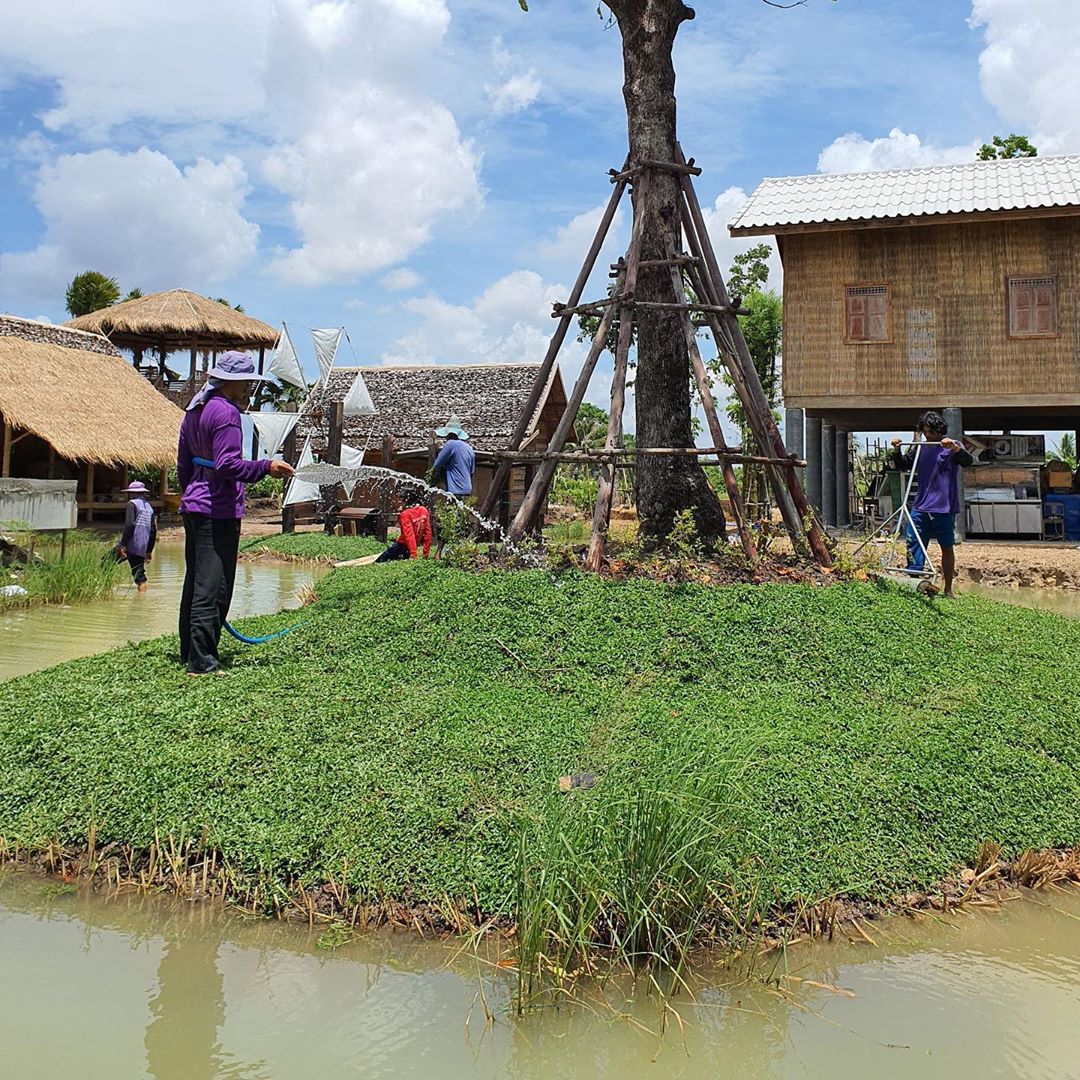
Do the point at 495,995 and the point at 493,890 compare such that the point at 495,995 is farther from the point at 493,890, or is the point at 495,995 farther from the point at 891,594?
the point at 891,594

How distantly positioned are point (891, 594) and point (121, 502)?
1983 centimetres

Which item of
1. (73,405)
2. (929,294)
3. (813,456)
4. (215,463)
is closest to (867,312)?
(929,294)

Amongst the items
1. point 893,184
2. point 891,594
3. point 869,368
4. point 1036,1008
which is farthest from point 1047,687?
point 893,184

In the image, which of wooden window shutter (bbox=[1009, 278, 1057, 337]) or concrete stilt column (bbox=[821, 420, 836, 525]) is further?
concrete stilt column (bbox=[821, 420, 836, 525])

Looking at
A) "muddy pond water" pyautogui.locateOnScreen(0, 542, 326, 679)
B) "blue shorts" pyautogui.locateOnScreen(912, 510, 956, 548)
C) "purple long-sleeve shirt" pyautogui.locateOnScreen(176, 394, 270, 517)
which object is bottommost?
"muddy pond water" pyautogui.locateOnScreen(0, 542, 326, 679)

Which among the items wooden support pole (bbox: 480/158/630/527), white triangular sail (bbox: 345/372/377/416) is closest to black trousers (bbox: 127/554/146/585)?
wooden support pole (bbox: 480/158/630/527)

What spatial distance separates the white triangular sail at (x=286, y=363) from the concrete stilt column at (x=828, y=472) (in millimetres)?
11049

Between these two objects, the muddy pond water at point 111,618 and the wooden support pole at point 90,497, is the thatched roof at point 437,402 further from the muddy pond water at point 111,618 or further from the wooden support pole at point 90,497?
the muddy pond water at point 111,618

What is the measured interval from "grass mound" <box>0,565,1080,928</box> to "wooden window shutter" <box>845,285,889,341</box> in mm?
9568

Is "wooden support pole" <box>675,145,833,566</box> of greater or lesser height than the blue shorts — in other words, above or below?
above

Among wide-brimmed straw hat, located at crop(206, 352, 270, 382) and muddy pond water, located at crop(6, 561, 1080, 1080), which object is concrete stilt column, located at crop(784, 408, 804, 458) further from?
muddy pond water, located at crop(6, 561, 1080, 1080)

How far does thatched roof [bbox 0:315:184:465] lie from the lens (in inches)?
724

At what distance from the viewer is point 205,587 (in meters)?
5.37

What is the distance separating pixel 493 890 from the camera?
3330mm
